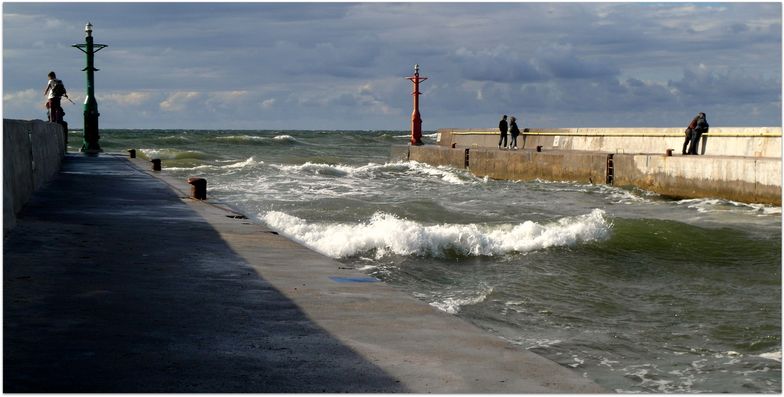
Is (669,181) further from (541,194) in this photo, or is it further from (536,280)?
(536,280)

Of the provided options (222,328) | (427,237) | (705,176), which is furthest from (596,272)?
(705,176)

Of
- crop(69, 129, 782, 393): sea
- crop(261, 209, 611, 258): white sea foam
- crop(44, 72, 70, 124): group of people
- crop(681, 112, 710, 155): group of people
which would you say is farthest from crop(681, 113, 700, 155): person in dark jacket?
crop(44, 72, 70, 124): group of people

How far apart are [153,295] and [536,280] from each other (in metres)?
4.62

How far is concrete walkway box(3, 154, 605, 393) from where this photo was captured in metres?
4.33

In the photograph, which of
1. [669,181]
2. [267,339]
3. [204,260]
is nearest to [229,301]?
[267,339]

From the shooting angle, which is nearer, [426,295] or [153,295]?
[153,295]

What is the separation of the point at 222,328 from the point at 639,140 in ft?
80.8

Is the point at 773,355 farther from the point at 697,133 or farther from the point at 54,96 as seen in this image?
the point at 54,96

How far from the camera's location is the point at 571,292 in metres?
9.30

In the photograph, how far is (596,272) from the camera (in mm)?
10750

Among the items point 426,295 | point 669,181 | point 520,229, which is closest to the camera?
point 426,295

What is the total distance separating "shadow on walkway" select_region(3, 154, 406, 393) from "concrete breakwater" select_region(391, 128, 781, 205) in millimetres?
12697

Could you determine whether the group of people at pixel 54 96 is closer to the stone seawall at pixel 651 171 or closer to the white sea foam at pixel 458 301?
the stone seawall at pixel 651 171

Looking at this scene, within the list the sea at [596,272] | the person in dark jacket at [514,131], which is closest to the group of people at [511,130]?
the person in dark jacket at [514,131]
